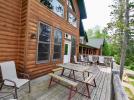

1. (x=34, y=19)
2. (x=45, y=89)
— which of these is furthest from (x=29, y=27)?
(x=45, y=89)

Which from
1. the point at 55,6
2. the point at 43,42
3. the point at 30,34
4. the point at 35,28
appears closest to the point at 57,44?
the point at 43,42

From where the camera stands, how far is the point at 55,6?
6.81 meters

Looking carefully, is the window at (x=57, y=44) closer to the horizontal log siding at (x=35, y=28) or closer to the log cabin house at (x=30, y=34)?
the log cabin house at (x=30, y=34)

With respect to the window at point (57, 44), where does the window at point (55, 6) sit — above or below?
above

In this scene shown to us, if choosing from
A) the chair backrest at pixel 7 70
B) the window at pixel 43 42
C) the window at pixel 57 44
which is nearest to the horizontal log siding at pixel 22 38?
the window at pixel 43 42

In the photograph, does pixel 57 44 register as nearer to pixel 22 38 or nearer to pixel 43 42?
pixel 43 42

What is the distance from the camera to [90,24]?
67938 mm

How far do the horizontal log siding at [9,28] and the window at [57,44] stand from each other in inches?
93.6

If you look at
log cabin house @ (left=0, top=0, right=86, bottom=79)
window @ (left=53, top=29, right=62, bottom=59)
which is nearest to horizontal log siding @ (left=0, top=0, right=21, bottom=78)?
log cabin house @ (left=0, top=0, right=86, bottom=79)

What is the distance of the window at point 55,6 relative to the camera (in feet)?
20.0

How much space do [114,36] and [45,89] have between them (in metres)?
14.9

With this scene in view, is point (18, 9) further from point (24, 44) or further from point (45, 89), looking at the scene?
point (45, 89)

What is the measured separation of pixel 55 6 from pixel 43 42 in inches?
89.3

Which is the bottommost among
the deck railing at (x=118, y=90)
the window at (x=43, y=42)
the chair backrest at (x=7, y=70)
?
the deck railing at (x=118, y=90)
